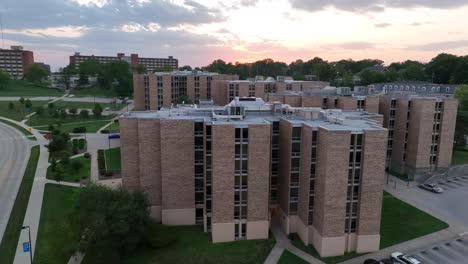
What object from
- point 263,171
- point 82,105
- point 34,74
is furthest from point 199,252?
point 34,74

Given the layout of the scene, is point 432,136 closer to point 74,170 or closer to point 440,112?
point 440,112

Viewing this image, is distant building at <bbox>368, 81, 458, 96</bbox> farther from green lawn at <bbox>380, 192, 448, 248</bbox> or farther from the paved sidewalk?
the paved sidewalk

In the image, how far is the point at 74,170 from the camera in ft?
174

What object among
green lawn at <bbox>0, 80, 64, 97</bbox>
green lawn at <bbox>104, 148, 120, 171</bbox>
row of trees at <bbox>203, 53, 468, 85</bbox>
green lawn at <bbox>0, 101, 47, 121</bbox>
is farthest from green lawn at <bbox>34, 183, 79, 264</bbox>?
row of trees at <bbox>203, 53, 468, 85</bbox>

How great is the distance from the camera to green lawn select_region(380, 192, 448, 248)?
3437 centimetres

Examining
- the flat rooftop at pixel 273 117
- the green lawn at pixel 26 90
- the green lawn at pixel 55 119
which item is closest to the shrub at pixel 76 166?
the flat rooftop at pixel 273 117

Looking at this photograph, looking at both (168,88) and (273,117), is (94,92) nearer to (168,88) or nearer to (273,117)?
(168,88)

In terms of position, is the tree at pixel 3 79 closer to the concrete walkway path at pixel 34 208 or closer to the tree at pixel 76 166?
the concrete walkway path at pixel 34 208

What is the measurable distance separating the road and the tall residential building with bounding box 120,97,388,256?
16.0m

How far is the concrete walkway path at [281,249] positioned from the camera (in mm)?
30688

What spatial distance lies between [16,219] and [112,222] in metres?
15.6

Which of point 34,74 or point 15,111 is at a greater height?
point 34,74

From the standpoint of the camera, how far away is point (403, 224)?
3700 centimetres

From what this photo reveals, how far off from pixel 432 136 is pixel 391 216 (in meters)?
21.9
